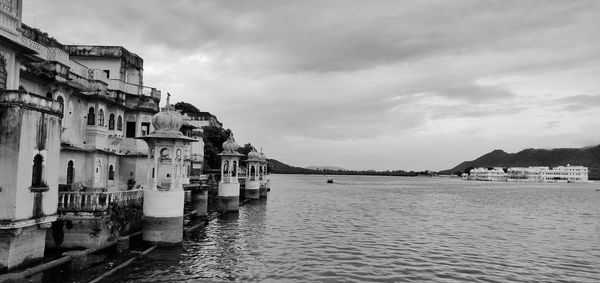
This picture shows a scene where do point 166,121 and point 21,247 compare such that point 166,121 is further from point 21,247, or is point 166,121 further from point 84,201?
point 21,247

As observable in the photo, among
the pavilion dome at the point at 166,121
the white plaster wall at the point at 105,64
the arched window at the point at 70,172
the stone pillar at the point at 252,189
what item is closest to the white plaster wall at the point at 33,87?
the arched window at the point at 70,172

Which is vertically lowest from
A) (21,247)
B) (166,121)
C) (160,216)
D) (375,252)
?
(375,252)

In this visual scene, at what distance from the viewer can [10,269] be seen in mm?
16359

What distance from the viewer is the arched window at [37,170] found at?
17.8 metres

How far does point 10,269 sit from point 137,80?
23.8 meters

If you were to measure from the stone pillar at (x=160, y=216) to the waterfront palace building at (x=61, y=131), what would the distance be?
1895 millimetres

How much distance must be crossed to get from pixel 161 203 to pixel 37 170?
283 inches

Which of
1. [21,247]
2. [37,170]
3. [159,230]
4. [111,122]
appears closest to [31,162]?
[37,170]

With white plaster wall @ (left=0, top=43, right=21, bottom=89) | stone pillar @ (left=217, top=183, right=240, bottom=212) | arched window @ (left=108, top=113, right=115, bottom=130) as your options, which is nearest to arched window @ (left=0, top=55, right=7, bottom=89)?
Result: white plaster wall @ (left=0, top=43, right=21, bottom=89)

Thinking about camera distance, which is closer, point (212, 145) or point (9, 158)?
point (9, 158)

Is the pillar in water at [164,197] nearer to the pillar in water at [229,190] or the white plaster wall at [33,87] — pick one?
the white plaster wall at [33,87]

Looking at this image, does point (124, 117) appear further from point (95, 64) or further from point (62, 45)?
point (62, 45)

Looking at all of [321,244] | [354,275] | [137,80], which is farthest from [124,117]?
[354,275]

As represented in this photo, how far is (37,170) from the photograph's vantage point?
709 inches
